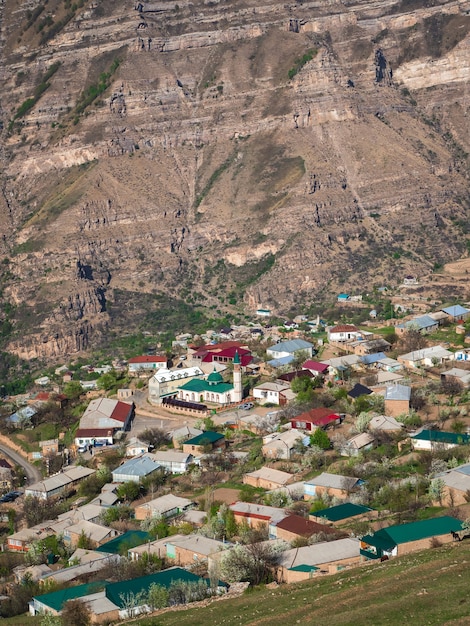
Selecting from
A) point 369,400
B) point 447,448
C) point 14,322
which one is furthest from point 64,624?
point 14,322

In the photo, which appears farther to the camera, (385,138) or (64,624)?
(385,138)

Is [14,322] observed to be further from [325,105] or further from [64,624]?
[64,624]

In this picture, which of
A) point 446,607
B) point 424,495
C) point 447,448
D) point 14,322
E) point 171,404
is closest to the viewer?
point 446,607

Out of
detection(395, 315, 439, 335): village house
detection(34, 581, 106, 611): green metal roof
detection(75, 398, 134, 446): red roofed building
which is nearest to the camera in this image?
detection(34, 581, 106, 611): green metal roof

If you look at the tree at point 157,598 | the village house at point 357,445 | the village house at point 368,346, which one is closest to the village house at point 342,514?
the village house at point 357,445

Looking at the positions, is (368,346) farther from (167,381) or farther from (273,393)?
(167,381)

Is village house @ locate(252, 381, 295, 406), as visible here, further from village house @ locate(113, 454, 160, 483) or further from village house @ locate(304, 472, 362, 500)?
village house @ locate(304, 472, 362, 500)

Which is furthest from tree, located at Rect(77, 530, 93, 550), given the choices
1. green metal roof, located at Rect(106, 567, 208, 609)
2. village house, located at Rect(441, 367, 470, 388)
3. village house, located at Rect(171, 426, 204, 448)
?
village house, located at Rect(441, 367, 470, 388)

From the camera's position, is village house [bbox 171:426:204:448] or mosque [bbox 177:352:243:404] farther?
mosque [bbox 177:352:243:404]
